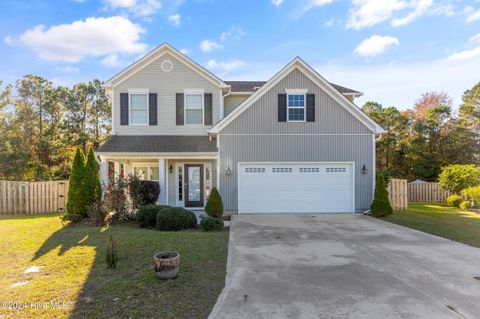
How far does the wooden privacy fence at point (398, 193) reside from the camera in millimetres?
13477

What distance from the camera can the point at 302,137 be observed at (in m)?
12.6

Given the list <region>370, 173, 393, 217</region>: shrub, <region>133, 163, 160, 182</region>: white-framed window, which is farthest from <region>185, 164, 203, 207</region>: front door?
<region>370, 173, 393, 217</region>: shrub

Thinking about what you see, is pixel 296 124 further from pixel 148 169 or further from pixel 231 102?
pixel 148 169

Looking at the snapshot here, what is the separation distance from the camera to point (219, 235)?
8.26 metres

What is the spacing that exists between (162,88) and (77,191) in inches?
247

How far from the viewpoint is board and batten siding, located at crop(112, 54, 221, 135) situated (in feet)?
44.7

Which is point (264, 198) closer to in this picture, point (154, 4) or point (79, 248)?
point (79, 248)

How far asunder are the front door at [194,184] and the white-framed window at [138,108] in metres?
3.33

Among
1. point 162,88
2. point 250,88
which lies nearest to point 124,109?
point 162,88

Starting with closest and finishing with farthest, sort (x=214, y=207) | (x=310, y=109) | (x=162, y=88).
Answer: (x=214, y=207) → (x=310, y=109) → (x=162, y=88)

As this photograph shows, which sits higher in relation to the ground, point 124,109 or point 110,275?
point 124,109

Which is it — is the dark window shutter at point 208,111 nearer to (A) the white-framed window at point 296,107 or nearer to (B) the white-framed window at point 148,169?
(B) the white-framed window at point 148,169

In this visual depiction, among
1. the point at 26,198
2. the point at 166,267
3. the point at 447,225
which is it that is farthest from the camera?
the point at 26,198

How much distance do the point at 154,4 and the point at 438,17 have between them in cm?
1228
